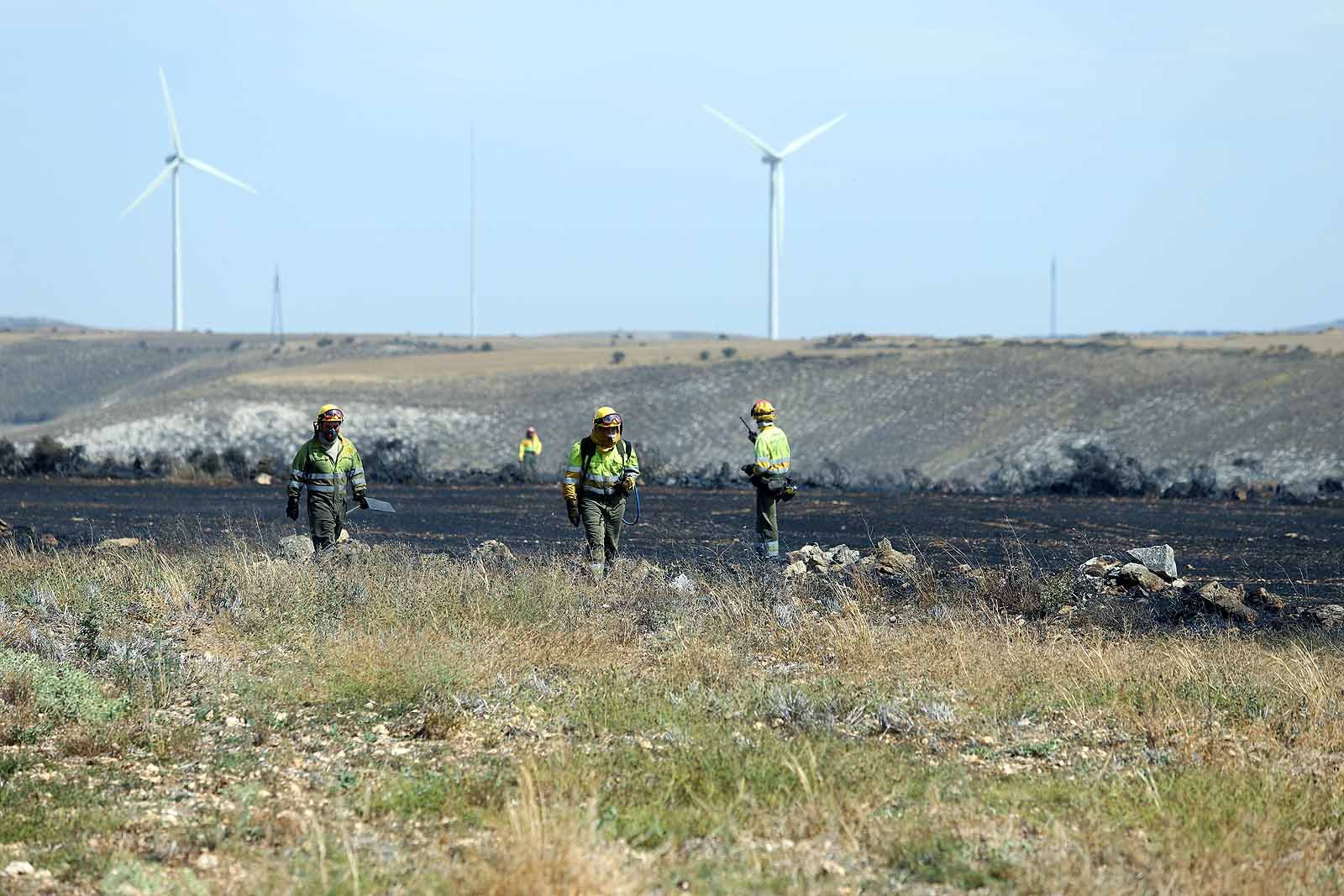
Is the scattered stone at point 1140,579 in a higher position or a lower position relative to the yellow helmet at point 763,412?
lower

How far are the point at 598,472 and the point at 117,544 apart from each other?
7.02 metres

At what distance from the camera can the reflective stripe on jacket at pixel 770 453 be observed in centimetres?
1617

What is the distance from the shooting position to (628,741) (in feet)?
27.6

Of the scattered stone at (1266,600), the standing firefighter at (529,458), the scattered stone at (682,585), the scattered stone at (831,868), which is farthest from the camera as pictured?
the standing firefighter at (529,458)

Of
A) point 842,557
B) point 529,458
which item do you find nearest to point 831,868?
point 842,557

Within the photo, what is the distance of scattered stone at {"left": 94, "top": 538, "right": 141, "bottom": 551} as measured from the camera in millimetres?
16825

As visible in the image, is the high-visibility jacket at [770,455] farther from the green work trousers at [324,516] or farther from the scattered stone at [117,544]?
the scattered stone at [117,544]

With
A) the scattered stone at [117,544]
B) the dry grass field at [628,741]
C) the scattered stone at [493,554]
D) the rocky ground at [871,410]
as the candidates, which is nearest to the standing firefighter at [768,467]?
the dry grass field at [628,741]

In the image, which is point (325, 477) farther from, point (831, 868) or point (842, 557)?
point (831, 868)

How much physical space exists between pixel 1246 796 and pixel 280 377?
64.4 meters

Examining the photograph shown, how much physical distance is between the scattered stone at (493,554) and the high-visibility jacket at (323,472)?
1.58 metres

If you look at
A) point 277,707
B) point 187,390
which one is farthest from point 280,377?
point 277,707

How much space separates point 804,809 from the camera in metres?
6.95

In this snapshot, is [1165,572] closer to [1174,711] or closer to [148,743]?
[1174,711]
